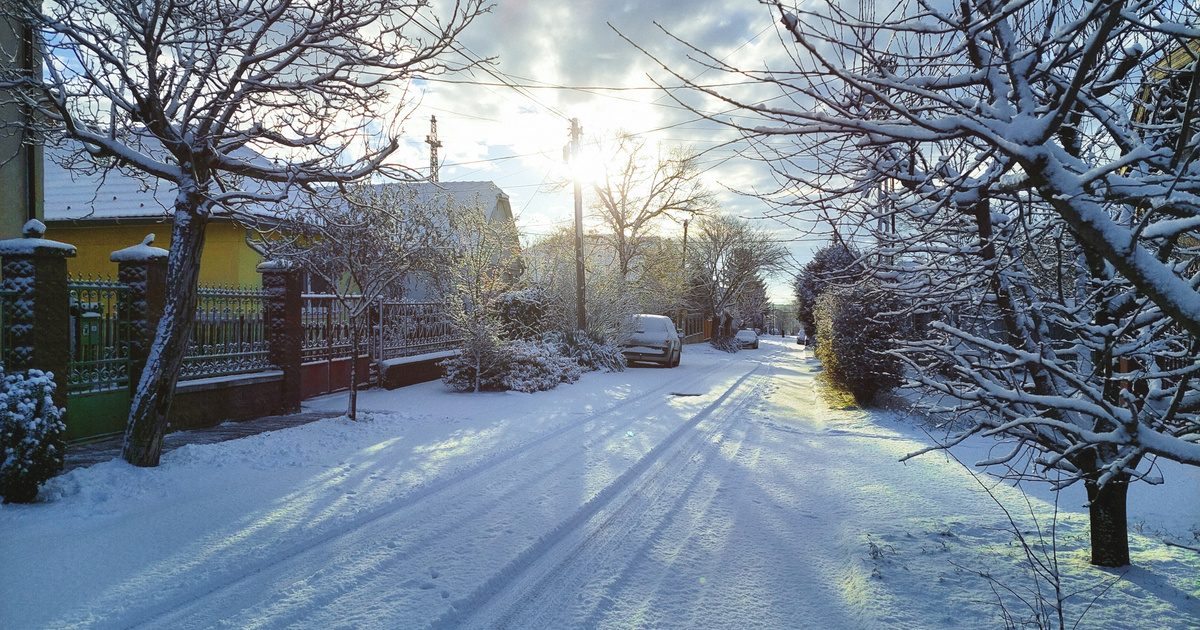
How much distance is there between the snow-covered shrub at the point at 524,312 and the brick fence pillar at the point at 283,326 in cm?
670

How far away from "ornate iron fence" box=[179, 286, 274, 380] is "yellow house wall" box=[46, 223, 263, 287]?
302 inches

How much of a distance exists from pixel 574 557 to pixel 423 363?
11.3 m

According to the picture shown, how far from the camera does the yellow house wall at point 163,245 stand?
16.8m

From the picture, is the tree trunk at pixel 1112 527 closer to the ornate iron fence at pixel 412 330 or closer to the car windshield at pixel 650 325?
the ornate iron fence at pixel 412 330

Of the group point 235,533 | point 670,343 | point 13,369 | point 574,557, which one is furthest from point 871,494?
point 670,343

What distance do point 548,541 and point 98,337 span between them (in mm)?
6342

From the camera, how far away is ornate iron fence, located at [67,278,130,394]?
23.7 feet

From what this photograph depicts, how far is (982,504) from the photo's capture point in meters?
5.75

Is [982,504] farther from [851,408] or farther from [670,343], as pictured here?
[670,343]

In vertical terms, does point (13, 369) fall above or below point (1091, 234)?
below

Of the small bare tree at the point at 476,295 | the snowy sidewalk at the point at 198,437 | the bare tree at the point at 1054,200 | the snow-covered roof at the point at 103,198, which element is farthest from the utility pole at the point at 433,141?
Result: the bare tree at the point at 1054,200

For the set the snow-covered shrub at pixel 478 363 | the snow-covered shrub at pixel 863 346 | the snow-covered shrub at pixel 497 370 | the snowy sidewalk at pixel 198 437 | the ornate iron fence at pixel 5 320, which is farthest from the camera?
the snow-covered shrub at pixel 497 370

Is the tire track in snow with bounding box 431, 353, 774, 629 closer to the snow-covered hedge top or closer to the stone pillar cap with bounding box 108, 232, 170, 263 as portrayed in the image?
the stone pillar cap with bounding box 108, 232, 170, 263

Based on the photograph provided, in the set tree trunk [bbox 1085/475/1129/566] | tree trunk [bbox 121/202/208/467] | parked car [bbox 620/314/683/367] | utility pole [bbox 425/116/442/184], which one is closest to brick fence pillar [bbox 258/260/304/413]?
tree trunk [bbox 121/202/208/467]
